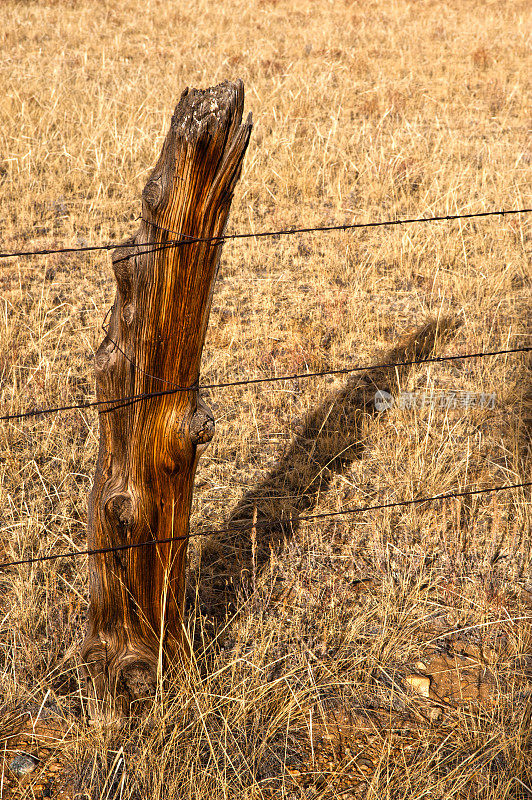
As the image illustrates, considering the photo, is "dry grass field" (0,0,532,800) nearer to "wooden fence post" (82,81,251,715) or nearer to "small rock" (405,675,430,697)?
"small rock" (405,675,430,697)

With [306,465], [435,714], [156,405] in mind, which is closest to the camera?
[156,405]

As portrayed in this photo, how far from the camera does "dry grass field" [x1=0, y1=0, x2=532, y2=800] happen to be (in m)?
2.20

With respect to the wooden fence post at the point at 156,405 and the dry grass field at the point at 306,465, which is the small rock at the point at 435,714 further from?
the wooden fence post at the point at 156,405

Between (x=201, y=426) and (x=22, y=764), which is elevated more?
(x=201, y=426)

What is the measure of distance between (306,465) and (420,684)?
1284mm

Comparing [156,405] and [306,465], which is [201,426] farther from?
[306,465]

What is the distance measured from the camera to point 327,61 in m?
10.6

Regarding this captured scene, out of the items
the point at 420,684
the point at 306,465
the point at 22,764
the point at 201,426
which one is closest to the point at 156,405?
the point at 201,426

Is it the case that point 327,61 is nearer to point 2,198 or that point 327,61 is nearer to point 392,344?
point 2,198

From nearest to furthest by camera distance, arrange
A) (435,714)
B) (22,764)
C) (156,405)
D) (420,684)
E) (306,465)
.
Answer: (156,405)
(22,764)
(435,714)
(420,684)
(306,465)

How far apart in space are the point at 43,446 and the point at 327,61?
29.9 ft

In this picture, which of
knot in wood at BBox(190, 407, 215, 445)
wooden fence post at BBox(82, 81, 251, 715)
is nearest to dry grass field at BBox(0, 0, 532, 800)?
wooden fence post at BBox(82, 81, 251, 715)

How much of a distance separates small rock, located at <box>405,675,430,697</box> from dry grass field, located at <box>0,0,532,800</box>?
0.01m

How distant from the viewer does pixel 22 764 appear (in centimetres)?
216
